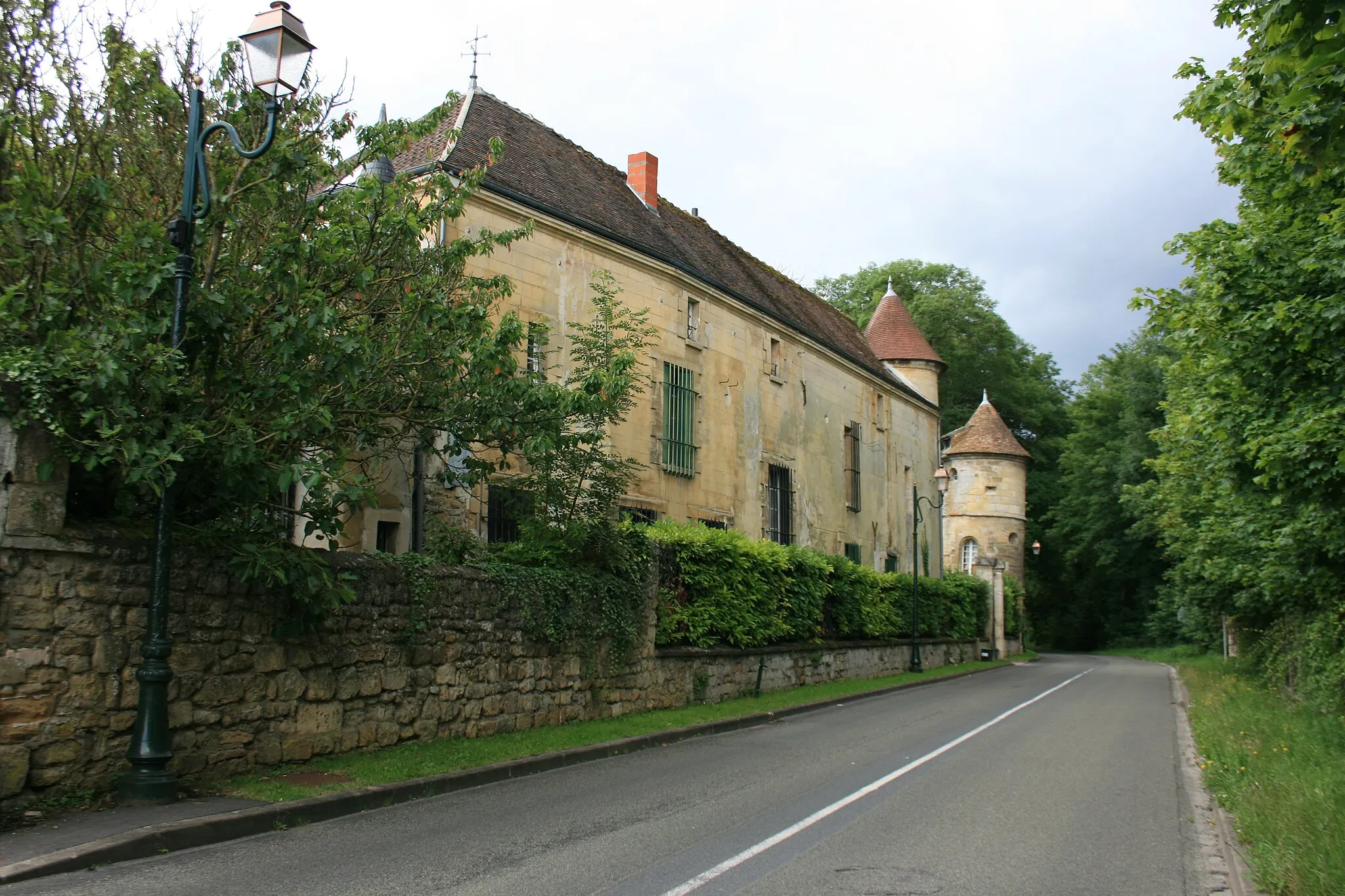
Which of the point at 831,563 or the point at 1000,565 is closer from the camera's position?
the point at 831,563

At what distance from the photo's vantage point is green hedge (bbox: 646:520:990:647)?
16922 mm

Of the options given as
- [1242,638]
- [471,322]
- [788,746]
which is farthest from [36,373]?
[1242,638]

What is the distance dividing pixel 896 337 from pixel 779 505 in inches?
689

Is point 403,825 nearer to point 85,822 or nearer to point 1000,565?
point 85,822

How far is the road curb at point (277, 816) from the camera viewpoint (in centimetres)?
605

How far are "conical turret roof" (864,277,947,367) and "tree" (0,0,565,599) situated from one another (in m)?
33.1

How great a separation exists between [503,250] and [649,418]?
506 centimetres

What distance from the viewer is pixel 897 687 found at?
2342 cm

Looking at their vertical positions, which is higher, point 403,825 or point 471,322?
point 471,322

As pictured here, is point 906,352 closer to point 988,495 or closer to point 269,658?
point 988,495

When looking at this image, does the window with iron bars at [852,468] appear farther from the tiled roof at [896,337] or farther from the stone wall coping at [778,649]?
the tiled roof at [896,337]

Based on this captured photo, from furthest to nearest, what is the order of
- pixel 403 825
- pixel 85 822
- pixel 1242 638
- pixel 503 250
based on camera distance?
pixel 1242 638
pixel 503 250
pixel 403 825
pixel 85 822

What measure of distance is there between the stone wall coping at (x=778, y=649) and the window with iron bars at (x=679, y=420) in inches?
181

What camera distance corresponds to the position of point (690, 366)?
23.9m
